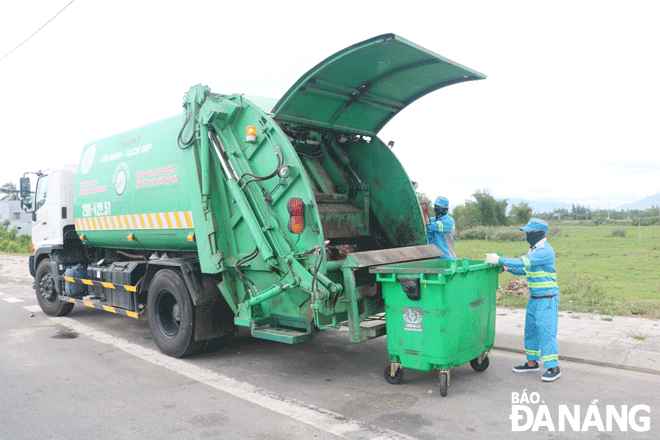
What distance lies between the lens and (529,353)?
4.80m

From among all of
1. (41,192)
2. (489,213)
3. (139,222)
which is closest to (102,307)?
(139,222)

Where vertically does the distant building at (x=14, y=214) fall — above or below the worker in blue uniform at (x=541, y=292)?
above

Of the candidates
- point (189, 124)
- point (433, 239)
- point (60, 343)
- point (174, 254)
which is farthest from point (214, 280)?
point (433, 239)

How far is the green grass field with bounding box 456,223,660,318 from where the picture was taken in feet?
25.4

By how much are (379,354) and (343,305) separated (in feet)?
4.87

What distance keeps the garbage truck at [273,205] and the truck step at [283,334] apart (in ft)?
0.06

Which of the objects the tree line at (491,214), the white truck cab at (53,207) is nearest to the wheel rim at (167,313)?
the white truck cab at (53,207)

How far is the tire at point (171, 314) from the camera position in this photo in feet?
17.5

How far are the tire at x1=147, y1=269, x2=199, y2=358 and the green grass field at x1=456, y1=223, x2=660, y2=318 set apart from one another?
5.25 metres

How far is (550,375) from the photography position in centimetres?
454

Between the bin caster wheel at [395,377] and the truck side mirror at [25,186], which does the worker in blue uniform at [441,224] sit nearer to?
the bin caster wheel at [395,377]

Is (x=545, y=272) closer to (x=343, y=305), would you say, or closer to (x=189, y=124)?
(x=343, y=305)

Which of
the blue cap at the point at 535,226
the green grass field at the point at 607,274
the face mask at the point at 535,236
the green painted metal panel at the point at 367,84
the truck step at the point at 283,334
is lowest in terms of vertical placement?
the green grass field at the point at 607,274

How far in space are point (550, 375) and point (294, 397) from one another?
7.73 ft
